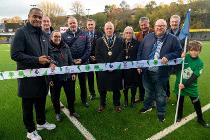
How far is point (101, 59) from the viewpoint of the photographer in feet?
21.7

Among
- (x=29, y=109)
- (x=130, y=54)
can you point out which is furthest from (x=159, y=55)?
(x=29, y=109)

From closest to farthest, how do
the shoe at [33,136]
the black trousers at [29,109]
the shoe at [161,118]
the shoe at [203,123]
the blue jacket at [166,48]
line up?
the black trousers at [29,109]
the shoe at [33,136]
the shoe at [203,123]
the blue jacket at [166,48]
the shoe at [161,118]

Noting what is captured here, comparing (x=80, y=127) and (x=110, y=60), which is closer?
(x=80, y=127)

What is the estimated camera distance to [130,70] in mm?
6902

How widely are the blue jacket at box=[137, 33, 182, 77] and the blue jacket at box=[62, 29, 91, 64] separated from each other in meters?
1.43

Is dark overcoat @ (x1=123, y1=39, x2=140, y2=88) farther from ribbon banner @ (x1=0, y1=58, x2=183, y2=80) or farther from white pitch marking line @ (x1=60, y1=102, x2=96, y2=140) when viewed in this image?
white pitch marking line @ (x1=60, y1=102, x2=96, y2=140)

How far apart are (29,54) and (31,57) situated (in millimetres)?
174

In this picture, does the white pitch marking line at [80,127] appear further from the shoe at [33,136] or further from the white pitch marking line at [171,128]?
the white pitch marking line at [171,128]

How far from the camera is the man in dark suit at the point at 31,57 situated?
471 cm

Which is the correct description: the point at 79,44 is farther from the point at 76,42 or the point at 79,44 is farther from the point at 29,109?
the point at 29,109

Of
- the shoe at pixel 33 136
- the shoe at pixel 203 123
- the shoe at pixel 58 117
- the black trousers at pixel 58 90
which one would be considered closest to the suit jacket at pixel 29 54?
the shoe at pixel 33 136

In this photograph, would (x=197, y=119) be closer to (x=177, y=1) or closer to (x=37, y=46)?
(x=37, y=46)

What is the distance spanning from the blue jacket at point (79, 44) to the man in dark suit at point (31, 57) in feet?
5.12

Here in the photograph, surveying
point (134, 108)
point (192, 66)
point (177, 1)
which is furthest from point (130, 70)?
point (177, 1)
